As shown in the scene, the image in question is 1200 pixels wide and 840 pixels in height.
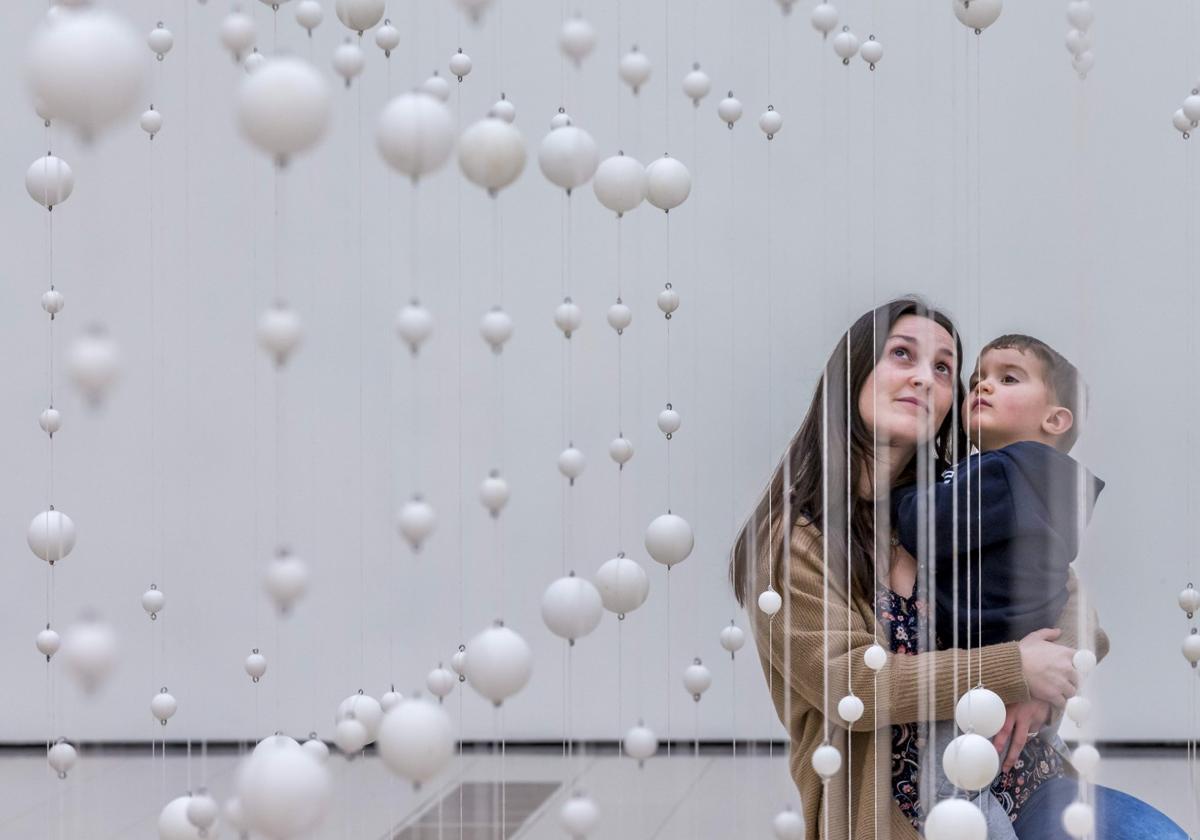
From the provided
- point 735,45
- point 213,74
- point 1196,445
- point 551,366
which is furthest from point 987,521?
point 551,366

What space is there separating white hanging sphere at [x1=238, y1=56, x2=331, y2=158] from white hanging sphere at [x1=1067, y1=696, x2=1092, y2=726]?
0.63 meters

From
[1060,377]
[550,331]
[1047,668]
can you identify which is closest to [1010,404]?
[1060,377]

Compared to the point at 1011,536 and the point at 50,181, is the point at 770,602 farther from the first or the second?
the point at 50,181

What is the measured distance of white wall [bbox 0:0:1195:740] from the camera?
1.21 m

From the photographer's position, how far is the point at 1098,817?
3.15ft

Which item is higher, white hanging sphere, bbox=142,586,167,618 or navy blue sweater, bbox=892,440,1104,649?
navy blue sweater, bbox=892,440,1104,649

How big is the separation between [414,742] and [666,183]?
0.36 meters

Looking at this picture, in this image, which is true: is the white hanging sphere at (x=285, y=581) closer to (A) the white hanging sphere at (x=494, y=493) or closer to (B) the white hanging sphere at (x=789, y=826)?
(A) the white hanging sphere at (x=494, y=493)

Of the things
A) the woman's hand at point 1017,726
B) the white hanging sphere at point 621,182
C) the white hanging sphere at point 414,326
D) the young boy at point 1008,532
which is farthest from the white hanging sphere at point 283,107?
the woman's hand at point 1017,726

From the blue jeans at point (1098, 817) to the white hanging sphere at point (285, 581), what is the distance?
1.94ft

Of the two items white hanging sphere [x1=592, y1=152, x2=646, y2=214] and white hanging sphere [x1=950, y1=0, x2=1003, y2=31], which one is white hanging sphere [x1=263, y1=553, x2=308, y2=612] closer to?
white hanging sphere [x1=592, y1=152, x2=646, y2=214]

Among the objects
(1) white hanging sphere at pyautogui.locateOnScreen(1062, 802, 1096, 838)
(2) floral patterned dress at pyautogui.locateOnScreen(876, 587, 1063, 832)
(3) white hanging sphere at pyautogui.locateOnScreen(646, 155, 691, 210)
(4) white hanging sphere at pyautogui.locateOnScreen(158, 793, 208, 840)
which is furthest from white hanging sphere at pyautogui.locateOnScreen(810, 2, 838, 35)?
(4) white hanging sphere at pyautogui.locateOnScreen(158, 793, 208, 840)

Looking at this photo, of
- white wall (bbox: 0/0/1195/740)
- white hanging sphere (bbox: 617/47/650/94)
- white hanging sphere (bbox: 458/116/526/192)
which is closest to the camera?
white hanging sphere (bbox: 458/116/526/192)

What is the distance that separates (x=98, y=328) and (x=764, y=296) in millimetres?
1373
